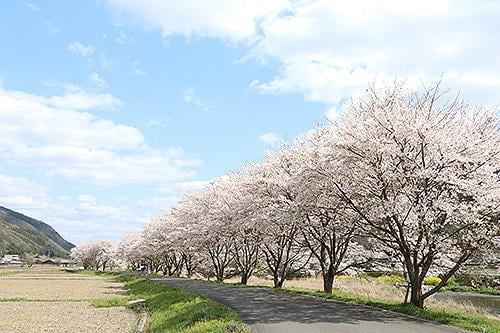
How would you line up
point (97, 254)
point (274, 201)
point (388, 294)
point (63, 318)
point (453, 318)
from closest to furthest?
point (453, 318) < point (63, 318) < point (274, 201) < point (388, 294) < point (97, 254)

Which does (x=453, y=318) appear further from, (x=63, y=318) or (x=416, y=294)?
(x=63, y=318)

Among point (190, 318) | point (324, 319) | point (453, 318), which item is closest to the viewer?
point (324, 319)

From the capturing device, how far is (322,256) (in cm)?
2881

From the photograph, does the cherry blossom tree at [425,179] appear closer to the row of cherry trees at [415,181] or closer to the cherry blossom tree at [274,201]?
the row of cherry trees at [415,181]

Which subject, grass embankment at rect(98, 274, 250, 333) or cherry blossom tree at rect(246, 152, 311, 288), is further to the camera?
cherry blossom tree at rect(246, 152, 311, 288)

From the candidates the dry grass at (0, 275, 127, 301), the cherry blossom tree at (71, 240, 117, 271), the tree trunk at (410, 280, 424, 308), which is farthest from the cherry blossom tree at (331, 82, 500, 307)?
the cherry blossom tree at (71, 240, 117, 271)

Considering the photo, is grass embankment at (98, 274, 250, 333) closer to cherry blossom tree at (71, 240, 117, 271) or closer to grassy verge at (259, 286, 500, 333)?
grassy verge at (259, 286, 500, 333)

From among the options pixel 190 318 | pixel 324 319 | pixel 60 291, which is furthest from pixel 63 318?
pixel 60 291

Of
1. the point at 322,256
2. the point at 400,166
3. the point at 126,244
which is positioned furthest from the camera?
the point at 126,244

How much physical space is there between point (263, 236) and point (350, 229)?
10.4 m

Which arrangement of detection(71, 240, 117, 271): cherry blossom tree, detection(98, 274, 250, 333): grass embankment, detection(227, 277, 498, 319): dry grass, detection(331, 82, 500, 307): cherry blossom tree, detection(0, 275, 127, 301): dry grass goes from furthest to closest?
detection(71, 240, 117, 271): cherry blossom tree
detection(0, 275, 127, 301): dry grass
detection(227, 277, 498, 319): dry grass
detection(331, 82, 500, 307): cherry blossom tree
detection(98, 274, 250, 333): grass embankment

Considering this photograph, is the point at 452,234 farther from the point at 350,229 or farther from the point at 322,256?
the point at 322,256

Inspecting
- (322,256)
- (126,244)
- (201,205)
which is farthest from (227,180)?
(126,244)

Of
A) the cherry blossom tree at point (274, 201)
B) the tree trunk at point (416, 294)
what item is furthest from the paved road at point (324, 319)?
the cherry blossom tree at point (274, 201)
